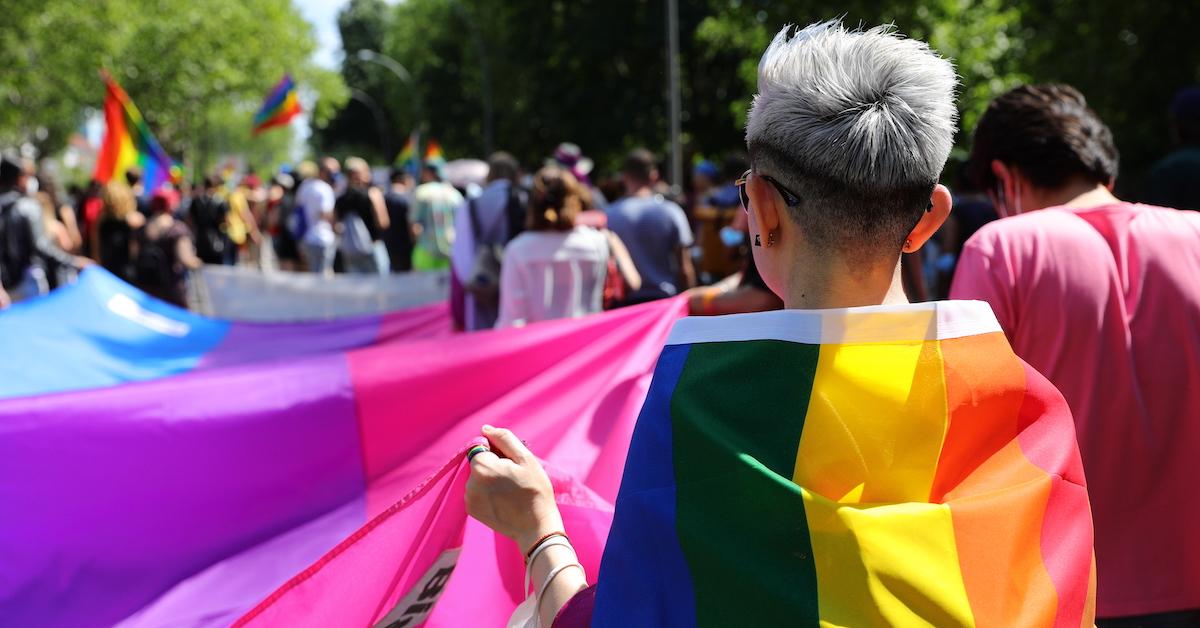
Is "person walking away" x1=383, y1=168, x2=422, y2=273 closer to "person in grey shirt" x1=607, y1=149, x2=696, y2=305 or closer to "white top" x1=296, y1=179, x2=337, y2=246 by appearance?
"white top" x1=296, y1=179, x2=337, y2=246

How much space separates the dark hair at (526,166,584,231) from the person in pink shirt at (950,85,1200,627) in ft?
11.6

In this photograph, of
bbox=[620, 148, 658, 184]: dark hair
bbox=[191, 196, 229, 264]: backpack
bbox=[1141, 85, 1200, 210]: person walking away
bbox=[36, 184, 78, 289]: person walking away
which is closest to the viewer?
bbox=[1141, 85, 1200, 210]: person walking away

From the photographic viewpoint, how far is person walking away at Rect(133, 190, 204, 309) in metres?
9.85

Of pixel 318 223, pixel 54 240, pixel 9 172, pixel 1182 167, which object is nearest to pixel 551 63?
pixel 318 223

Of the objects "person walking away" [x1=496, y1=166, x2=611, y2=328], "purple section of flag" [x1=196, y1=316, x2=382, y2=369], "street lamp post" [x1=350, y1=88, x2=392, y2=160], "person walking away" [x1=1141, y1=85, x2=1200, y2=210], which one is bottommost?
"purple section of flag" [x1=196, y1=316, x2=382, y2=369]

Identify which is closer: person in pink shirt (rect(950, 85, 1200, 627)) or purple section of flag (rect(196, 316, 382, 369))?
person in pink shirt (rect(950, 85, 1200, 627))

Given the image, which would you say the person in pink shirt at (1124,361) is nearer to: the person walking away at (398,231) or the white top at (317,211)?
the person walking away at (398,231)

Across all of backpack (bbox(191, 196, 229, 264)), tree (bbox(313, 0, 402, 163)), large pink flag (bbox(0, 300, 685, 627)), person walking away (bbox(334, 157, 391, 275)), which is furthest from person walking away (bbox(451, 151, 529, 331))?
tree (bbox(313, 0, 402, 163))

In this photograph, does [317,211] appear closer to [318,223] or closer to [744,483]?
Result: [318,223]

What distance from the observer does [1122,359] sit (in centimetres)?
255

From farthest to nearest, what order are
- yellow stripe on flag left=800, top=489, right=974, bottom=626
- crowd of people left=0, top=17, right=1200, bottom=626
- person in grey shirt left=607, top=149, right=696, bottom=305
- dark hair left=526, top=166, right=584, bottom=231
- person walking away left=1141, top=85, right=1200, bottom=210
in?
person in grey shirt left=607, top=149, right=696, bottom=305
dark hair left=526, top=166, right=584, bottom=231
person walking away left=1141, top=85, right=1200, bottom=210
crowd of people left=0, top=17, right=1200, bottom=626
yellow stripe on flag left=800, top=489, right=974, bottom=626

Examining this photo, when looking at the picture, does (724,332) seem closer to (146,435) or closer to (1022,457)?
(1022,457)

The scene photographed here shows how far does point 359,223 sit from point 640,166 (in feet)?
20.2

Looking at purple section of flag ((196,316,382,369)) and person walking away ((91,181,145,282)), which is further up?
person walking away ((91,181,145,282))
